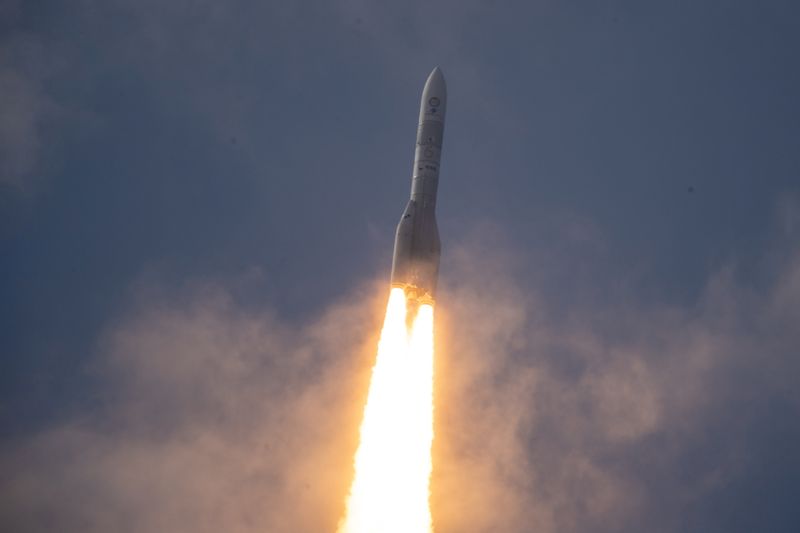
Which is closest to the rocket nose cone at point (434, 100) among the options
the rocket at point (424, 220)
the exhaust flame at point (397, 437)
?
the rocket at point (424, 220)

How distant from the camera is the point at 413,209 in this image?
63250 millimetres

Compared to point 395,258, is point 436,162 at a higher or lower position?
higher

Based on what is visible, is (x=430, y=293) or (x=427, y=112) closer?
(x=430, y=293)

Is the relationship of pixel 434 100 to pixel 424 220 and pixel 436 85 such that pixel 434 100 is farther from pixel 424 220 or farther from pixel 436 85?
pixel 424 220

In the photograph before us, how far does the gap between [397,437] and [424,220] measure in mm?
11225

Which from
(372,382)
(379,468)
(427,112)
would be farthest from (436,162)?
(379,468)

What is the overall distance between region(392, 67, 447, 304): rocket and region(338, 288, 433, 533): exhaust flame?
1.50 m

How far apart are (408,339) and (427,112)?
1205 cm

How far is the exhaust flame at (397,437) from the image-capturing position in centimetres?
6322

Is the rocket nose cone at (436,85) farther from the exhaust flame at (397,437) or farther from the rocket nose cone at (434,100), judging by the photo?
the exhaust flame at (397,437)

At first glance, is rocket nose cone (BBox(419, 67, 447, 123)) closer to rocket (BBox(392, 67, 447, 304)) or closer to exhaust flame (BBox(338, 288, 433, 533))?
rocket (BBox(392, 67, 447, 304))

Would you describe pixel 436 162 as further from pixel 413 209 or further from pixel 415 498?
pixel 415 498

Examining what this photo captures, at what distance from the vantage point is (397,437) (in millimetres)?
64250

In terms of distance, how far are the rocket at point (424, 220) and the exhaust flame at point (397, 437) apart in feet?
4.92
